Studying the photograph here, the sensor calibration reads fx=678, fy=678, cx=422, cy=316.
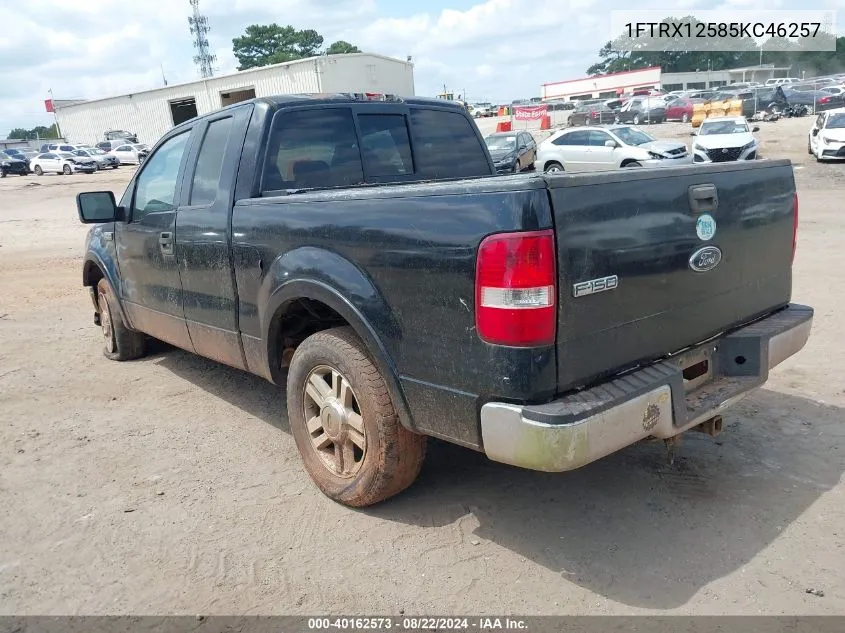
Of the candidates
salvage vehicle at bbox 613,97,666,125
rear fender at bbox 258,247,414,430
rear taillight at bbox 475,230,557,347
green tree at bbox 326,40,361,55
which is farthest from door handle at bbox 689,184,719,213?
green tree at bbox 326,40,361,55

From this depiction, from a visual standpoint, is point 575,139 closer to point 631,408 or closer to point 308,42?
point 631,408

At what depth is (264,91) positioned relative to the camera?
134ft

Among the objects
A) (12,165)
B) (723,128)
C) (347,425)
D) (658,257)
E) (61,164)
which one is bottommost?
(347,425)

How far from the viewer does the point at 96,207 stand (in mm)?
4902

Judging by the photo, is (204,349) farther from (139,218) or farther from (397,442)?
(397,442)

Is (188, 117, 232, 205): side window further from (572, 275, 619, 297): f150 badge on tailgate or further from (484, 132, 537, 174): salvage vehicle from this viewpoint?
(484, 132, 537, 174): salvage vehicle

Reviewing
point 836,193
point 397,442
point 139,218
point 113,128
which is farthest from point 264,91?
point 397,442


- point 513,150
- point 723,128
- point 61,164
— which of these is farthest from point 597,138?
point 61,164

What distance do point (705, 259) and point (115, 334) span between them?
4955mm

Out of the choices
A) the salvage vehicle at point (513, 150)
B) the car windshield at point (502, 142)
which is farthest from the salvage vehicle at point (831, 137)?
the car windshield at point (502, 142)

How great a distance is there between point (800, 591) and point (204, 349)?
3.51m

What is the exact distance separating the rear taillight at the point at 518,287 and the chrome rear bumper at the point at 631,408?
27 cm

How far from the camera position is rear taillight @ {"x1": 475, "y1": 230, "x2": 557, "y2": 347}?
94.7 inches

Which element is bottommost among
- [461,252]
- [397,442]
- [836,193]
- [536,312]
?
[836,193]
